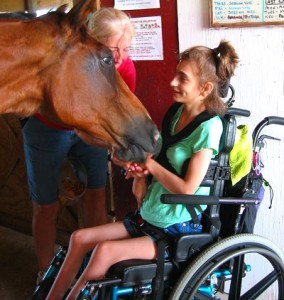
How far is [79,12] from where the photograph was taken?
1.22m

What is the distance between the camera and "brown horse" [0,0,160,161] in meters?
1.25

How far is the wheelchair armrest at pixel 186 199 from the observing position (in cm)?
130

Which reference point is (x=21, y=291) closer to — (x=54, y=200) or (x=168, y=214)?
(x=54, y=200)

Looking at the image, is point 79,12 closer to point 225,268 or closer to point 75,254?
point 75,254

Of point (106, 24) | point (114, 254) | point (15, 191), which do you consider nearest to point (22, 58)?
point (106, 24)

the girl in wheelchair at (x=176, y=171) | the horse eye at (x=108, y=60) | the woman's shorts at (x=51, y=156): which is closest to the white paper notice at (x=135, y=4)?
the girl in wheelchair at (x=176, y=171)

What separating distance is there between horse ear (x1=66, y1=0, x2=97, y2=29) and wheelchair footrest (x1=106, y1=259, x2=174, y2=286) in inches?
29.3

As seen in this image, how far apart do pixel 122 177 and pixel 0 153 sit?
1068mm

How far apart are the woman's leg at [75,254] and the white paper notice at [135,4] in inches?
40.3

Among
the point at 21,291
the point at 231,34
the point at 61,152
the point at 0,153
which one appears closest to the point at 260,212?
the point at 231,34

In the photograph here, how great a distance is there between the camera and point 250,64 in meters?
1.81

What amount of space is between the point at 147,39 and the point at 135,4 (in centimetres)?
17

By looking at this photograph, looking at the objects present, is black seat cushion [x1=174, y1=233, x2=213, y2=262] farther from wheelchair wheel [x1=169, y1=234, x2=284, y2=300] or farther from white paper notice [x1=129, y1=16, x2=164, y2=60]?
white paper notice [x1=129, y1=16, x2=164, y2=60]

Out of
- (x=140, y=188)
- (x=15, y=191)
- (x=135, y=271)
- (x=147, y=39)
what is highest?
(x=147, y=39)
